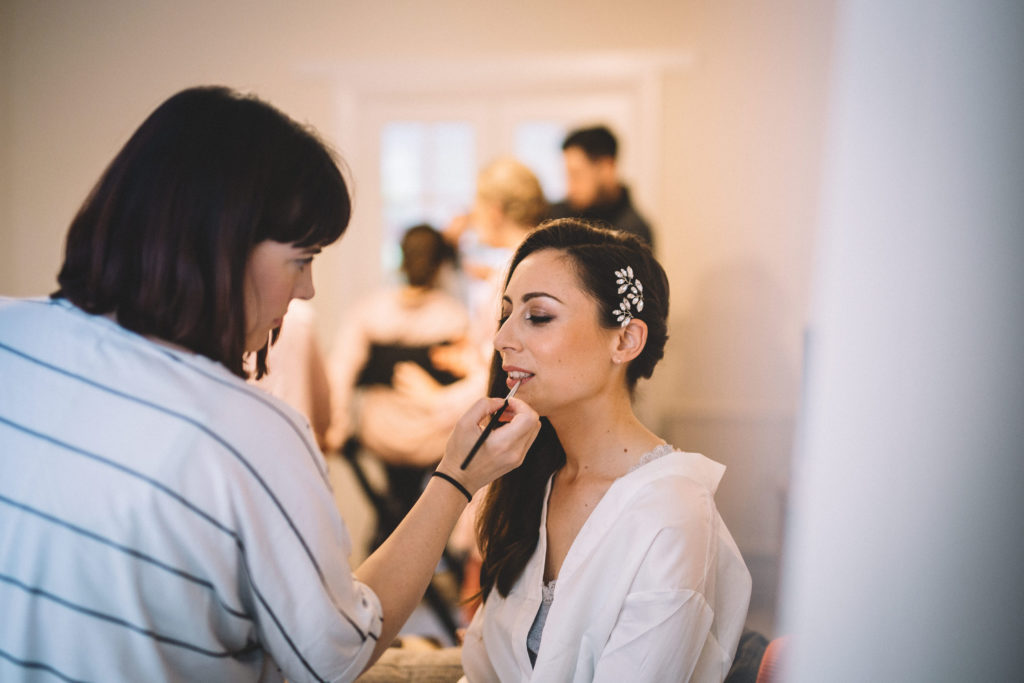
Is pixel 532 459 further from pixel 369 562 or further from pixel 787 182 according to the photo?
pixel 787 182

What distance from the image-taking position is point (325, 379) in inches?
78.0

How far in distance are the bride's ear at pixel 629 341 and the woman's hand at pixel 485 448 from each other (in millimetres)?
309

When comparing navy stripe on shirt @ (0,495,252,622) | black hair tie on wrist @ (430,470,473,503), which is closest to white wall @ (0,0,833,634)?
black hair tie on wrist @ (430,470,473,503)

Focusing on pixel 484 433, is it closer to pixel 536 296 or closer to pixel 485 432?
pixel 485 432

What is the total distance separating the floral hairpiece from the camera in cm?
129

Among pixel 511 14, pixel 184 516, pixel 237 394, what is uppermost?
pixel 511 14

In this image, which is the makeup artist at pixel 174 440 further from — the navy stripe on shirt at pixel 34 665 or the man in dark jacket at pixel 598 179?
the man in dark jacket at pixel 598 179

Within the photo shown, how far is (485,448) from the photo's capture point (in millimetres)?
1004

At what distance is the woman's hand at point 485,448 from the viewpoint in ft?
3.22

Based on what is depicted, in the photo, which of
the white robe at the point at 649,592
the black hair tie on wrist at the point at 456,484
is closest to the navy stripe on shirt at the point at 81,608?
the black hair tie on wrist at the point at 456,484

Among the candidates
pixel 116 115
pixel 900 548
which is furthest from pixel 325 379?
pixel 116 115

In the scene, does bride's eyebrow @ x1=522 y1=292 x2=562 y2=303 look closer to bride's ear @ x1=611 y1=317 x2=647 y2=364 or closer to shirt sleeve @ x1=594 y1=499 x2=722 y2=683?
bride's ear @ x1=611 y1=317 x2=647 y2=364

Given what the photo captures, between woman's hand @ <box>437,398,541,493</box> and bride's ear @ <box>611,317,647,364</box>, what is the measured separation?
1.01ft

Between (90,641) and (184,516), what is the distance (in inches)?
6.3
